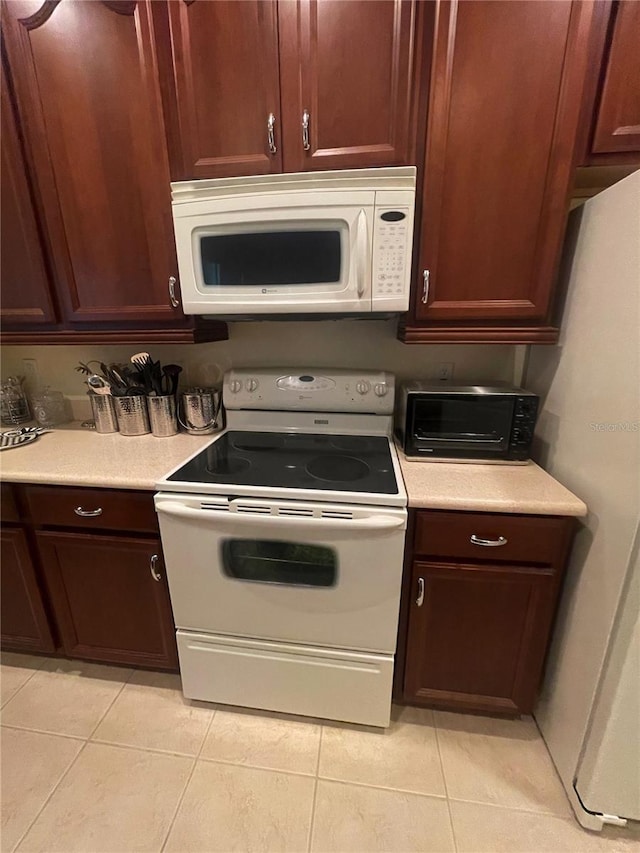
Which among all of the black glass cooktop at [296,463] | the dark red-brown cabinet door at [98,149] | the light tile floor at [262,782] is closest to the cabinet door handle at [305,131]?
the dark red-brown cabinet door at [98,149]

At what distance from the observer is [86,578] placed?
4.46 feet

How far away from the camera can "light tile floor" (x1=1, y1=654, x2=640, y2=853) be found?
1039 mm

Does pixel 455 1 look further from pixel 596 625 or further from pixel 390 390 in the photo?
pixel 596 625

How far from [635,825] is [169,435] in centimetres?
201

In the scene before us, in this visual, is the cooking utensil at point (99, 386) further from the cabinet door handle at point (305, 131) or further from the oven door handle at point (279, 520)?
the cabinet door handle at point (305, 131)

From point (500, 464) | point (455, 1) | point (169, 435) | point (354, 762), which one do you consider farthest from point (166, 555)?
point (455, 1)

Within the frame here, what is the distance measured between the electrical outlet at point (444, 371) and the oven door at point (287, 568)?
772mm

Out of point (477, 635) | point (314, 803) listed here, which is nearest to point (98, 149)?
point (477, 635)

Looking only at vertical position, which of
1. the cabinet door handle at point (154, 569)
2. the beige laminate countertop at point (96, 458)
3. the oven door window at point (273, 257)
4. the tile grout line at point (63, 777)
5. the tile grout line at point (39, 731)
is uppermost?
the oven door window at point (273, 257)

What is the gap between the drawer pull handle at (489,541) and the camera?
108cm

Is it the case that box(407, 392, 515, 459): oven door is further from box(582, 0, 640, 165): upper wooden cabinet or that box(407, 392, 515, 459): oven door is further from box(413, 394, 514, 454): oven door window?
box(582, 0, 640, 165): upper wooden cabinet

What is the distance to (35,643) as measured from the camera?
149cm

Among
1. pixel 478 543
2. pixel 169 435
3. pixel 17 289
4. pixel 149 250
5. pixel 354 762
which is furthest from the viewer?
pixel 169 435

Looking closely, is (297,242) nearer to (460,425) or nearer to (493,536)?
(460,425)
